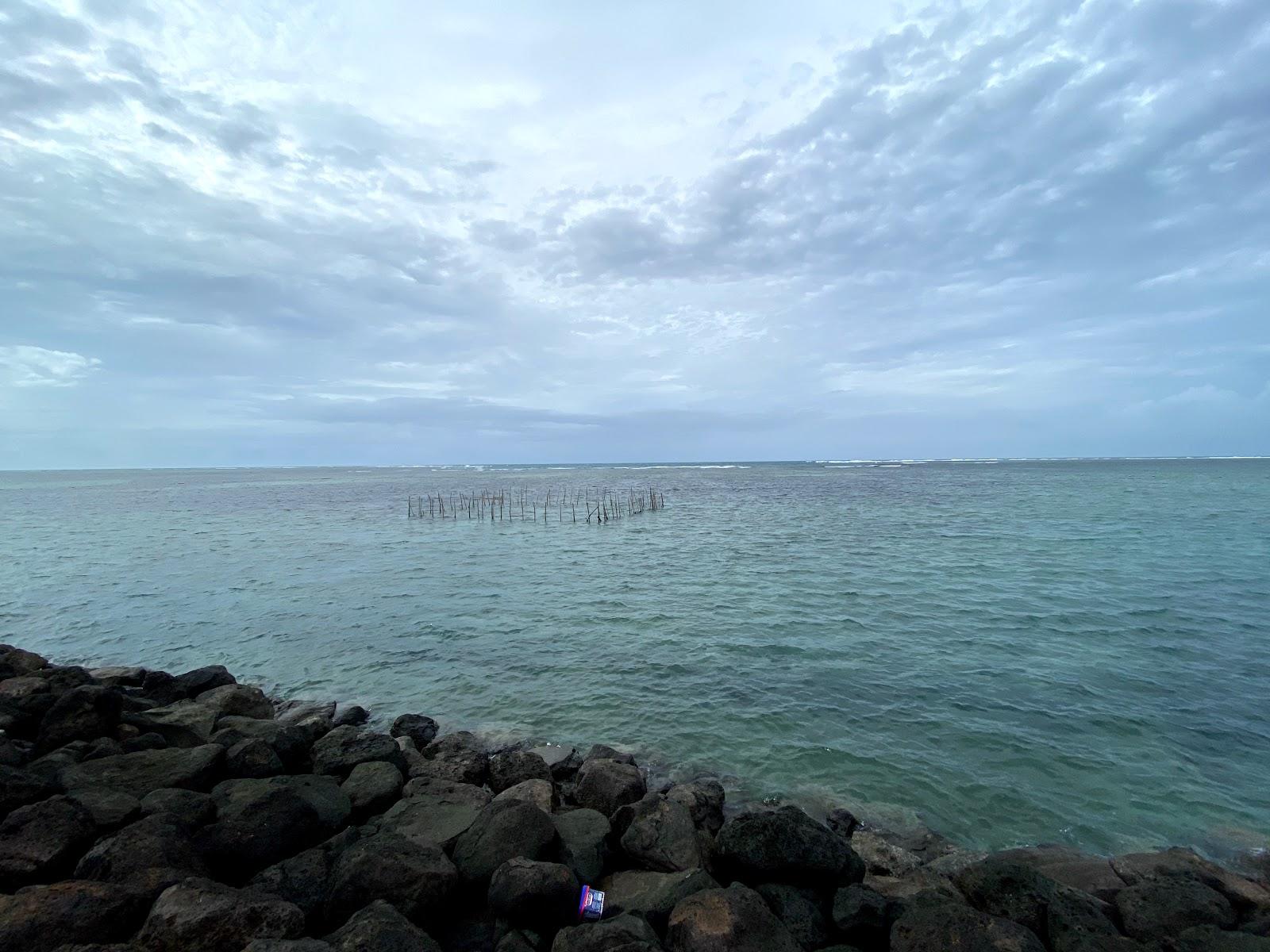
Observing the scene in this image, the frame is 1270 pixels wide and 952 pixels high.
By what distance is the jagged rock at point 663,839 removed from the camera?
639cm

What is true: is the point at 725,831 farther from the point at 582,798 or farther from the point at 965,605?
the point at 965,605

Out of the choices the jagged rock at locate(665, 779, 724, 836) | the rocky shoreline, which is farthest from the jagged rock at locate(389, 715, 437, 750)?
the jagged rock at locate(665, 779, 724, 836)

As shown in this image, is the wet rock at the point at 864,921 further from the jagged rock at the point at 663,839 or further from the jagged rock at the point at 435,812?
the jagged rock at the point at 435,812

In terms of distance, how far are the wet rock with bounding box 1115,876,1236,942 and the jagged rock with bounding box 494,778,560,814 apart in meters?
6.15

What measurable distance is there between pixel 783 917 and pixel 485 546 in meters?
31.5

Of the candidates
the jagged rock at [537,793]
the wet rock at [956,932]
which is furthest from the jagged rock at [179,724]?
the wet rock at [956,932]

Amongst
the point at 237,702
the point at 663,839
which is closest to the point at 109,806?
the point at 237,702

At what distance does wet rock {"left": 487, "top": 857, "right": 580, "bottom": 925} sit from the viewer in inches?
209

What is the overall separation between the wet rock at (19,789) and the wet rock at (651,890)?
659cm

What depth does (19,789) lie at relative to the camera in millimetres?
6879

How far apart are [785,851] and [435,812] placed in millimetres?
4158

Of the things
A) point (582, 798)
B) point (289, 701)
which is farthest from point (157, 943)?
point (289, 701)

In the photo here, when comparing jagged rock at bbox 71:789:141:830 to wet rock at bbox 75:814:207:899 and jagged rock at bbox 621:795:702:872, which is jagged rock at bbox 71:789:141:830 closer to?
wet rock at bbox 75:814:207:899

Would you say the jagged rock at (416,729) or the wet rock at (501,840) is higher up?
the wet rock at (501,840)
